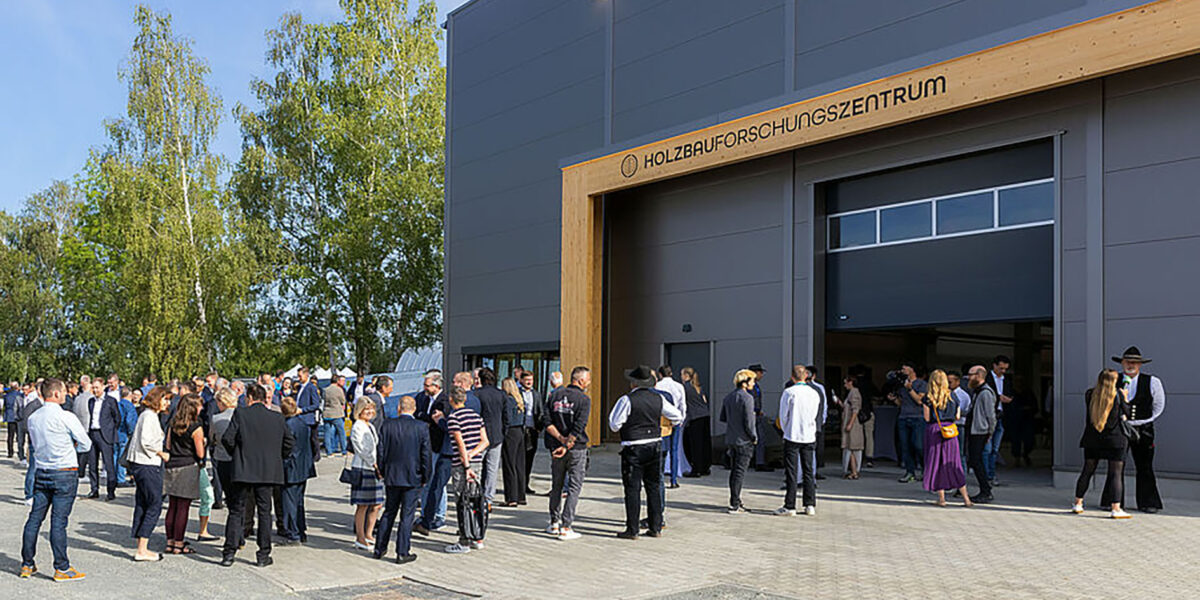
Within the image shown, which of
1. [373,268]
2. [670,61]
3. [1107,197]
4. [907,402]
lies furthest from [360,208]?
[1107,197]

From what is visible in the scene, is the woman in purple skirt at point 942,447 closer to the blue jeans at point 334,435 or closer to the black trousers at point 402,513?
the black trousers at point 402,513

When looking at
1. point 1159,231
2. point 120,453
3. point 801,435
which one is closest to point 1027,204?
point 1159,231

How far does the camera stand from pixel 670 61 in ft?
61.7

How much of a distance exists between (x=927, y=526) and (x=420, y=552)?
17.4ft

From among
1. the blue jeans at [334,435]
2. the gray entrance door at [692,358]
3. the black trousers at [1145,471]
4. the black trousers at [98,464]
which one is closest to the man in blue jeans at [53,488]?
the black trousers at [98,464]

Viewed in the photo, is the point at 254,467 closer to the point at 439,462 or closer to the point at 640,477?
the point at 439,462

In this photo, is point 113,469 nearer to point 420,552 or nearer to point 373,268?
point 420,552

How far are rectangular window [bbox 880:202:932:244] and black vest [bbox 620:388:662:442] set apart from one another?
7374 mm

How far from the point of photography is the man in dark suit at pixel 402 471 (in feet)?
28.1

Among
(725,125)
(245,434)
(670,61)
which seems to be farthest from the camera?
(670,61)

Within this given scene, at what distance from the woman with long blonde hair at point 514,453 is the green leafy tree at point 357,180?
78.6 ft

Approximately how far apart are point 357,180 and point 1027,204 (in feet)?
88.9

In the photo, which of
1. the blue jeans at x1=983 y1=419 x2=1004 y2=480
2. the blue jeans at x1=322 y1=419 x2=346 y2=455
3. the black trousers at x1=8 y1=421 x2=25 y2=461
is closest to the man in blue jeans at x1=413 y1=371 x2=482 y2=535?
the blue jeans at x1=983 y1=419 x2=1004 y2=480

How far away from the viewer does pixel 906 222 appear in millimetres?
15359
